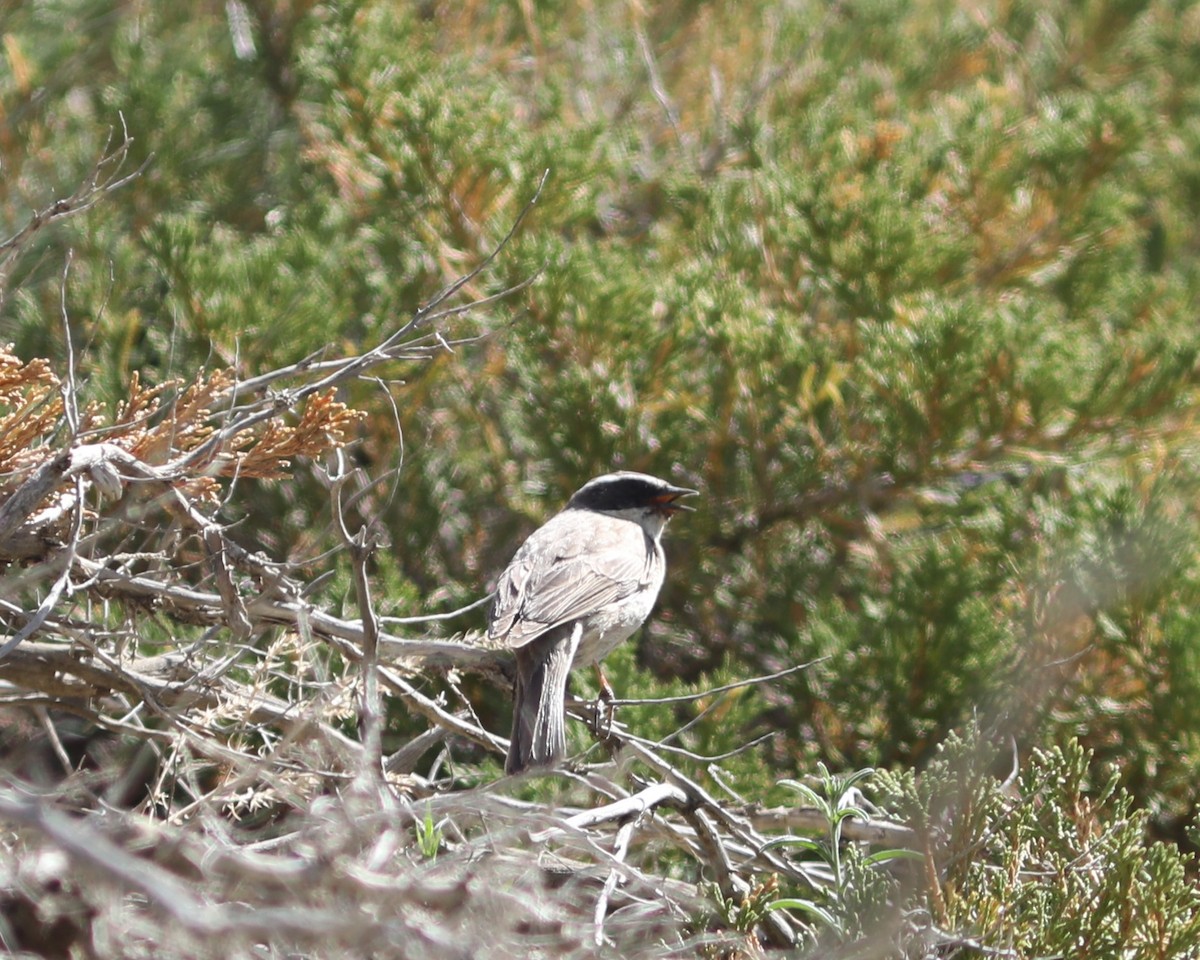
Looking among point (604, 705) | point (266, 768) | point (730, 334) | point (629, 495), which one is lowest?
point (604, 705)

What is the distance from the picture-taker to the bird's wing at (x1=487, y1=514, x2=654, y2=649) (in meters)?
3.71

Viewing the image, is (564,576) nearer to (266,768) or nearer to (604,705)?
(604,705)

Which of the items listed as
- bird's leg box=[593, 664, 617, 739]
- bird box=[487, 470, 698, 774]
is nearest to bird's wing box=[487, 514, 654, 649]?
bird box=[487, 470, 698, 774]

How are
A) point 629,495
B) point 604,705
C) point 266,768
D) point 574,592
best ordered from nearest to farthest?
1. point 266,768
2. point 604,705
3. point 574,592
4. point 629,495

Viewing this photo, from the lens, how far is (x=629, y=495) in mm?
4512

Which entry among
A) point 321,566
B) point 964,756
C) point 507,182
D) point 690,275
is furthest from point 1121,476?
point 321,566

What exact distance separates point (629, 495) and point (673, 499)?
0.56ft

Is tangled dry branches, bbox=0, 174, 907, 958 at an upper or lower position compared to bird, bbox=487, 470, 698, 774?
upper

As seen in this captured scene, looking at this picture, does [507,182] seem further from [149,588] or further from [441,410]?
[149,588]

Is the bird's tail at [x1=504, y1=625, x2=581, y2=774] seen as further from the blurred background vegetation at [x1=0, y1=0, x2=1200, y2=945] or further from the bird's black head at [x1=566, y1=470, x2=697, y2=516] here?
the bird's black head at [x1=566, y1=470, x2=697, y2=516]

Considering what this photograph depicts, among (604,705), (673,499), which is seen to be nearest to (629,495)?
(673,499)

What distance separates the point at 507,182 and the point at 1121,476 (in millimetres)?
2430

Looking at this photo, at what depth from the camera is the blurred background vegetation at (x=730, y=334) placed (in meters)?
4.18

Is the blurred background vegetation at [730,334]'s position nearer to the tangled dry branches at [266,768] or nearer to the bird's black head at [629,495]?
the bird's black head at [629,495]
